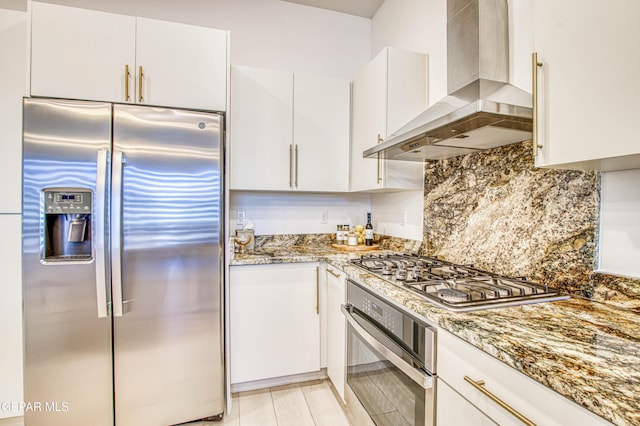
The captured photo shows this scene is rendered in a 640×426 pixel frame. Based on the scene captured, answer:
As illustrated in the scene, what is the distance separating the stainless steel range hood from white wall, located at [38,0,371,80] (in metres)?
1.29

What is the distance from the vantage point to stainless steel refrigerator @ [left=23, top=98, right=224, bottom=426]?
58.6 inches

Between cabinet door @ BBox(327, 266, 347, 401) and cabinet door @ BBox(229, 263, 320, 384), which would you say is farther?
cabinet door @ BBox(229, 263, 320, 384)

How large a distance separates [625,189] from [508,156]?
1.56 feet

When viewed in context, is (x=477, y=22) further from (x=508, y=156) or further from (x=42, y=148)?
(x=42, y=148)

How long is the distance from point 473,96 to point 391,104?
1.93 ft

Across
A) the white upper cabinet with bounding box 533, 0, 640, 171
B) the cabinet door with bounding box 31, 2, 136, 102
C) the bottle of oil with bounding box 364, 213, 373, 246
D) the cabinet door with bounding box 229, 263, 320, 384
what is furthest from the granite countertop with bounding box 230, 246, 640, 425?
the cabinet door with bounding box 31, 2, 136, 102

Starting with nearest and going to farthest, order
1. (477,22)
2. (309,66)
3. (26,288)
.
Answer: (477,22)
(26,288)
(309,66)

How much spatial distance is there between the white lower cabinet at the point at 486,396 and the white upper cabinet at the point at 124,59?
1727 millimetres

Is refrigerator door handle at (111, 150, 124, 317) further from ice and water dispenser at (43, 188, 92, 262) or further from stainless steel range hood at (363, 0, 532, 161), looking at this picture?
stainless steel range hood at (363, 0, 532, 161)

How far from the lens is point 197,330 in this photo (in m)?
1.70

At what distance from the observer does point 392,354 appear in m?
1.16

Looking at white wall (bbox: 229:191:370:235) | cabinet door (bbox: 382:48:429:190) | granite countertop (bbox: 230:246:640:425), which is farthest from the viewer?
white wall (bbox: 229:191:370:235)

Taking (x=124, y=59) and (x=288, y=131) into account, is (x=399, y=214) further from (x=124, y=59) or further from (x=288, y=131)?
(x=124, y=59)

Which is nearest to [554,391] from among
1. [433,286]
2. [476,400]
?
[476,400]
